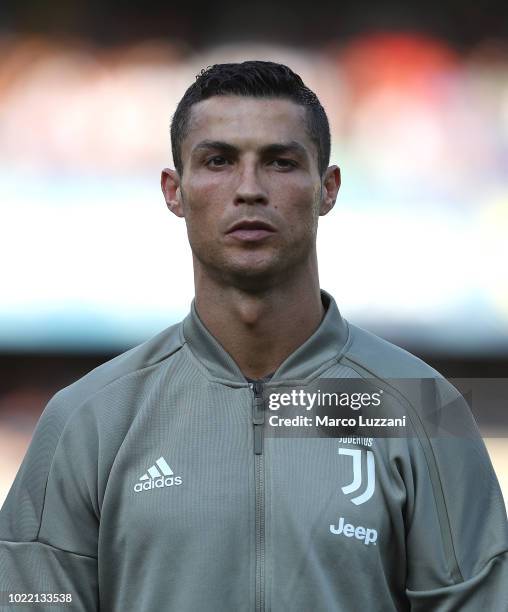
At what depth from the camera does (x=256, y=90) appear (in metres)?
2.41

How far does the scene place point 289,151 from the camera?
7.77 feet

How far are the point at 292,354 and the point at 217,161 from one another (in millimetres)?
387

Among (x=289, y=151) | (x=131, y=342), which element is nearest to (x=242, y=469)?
(x=289, y=151)

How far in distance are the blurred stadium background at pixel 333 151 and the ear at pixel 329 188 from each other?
1.57m

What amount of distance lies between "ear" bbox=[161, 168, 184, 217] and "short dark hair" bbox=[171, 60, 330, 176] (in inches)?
1.2

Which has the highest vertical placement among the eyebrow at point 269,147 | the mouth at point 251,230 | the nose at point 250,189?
the eyebrow at point 269,147

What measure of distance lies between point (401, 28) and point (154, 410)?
2.20 metres

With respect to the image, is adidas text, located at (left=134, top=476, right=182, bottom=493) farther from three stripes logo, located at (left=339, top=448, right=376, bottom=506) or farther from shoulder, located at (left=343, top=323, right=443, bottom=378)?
shoulder, located at (left=343, top=323, right=443, bottom=378)

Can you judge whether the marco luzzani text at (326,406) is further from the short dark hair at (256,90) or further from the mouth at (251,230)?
the short dark hair at (256,90)

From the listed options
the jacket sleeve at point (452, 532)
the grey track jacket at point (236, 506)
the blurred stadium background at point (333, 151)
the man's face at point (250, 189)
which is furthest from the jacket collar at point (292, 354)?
the blurred stadium background at point (333, 151)

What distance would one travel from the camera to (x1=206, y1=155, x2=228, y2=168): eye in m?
2.38

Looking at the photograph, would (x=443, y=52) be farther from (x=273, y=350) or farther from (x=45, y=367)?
(x=273, y=350)

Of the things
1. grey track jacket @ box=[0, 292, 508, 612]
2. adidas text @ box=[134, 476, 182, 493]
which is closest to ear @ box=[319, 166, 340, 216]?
grey track jacket @ box=[0, 292, 508, 612]

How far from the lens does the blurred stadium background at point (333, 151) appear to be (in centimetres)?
414
